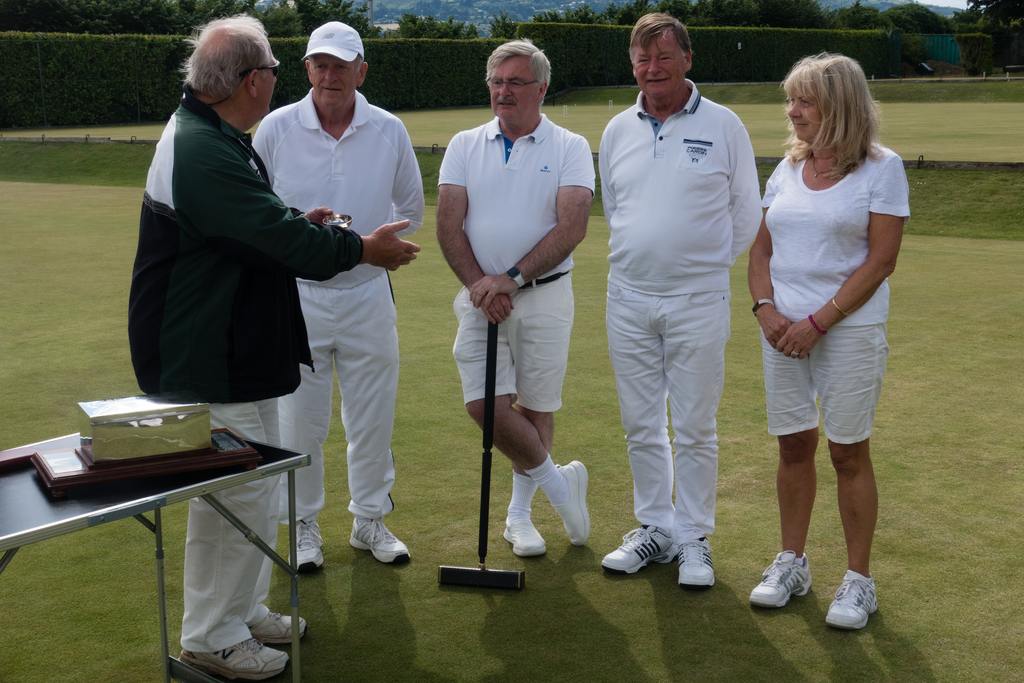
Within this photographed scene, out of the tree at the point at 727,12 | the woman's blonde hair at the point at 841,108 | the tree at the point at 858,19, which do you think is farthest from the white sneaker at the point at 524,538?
the tree at the point at 858,19

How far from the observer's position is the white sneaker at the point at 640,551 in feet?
13.8

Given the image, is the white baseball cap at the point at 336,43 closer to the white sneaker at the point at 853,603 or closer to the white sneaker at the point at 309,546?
the white sneaker at the point at 309,546

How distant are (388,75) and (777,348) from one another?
3571 cm

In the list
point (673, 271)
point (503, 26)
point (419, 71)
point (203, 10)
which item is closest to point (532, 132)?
point (673, 271)

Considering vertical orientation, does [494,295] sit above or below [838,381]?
above

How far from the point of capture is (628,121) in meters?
4.29

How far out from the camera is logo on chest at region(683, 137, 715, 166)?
4105 millimetres

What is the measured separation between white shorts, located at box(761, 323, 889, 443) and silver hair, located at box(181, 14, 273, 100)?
6.39ft

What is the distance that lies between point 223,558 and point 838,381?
6.72ft

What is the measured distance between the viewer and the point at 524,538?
4.41m

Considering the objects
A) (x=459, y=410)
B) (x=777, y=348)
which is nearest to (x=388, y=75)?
(x=459, y=410)

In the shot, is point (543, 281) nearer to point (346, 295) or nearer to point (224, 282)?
point (346, 295)

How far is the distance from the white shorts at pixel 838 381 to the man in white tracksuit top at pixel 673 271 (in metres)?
0.37

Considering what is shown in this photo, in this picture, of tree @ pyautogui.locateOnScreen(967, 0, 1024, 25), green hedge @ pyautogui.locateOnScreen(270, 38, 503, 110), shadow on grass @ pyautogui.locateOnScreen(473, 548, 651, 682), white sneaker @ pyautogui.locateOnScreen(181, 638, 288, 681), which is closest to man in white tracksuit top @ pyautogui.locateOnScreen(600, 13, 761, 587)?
shadow on grass @ pyautogui.locateOnScreen(473, 548, 651, 682)
